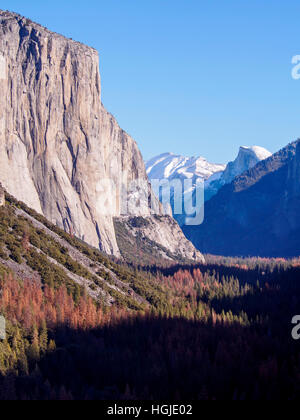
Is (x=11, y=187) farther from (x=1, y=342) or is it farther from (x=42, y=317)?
Answer: (x=1, y=342)

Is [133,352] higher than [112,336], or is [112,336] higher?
[112,336]

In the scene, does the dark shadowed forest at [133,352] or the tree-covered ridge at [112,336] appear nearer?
the dark shadowed forest at [133,352]

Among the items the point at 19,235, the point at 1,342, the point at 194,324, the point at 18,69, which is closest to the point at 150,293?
the point at 194,324

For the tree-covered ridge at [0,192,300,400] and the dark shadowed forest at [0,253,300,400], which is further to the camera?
the tree-covered ridge at [0,192,300,400]

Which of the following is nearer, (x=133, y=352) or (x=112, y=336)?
(x=133, y=352)

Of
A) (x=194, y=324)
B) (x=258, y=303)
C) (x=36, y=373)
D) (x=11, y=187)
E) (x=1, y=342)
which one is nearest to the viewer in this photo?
(x=36, y=373)
